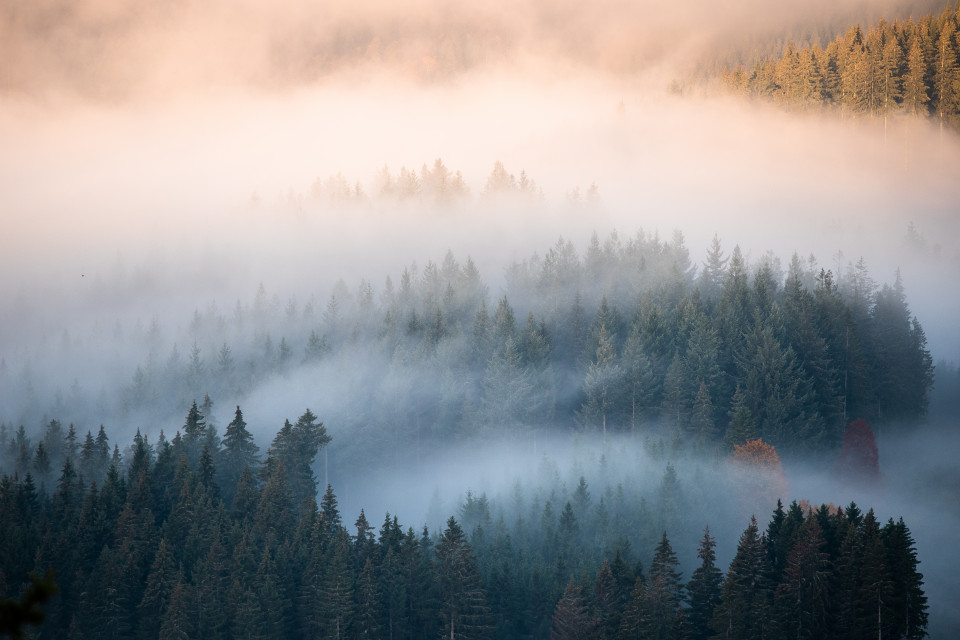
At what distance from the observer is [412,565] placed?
72062mm

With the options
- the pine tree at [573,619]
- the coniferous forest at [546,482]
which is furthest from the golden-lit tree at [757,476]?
the pine tree at [573,619]

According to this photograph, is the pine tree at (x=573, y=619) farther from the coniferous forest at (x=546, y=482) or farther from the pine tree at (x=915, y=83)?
the pine tree at (x=915, y=83)

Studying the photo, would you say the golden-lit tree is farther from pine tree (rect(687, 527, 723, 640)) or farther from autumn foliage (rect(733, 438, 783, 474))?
pine tree (rect(687, 527, 723, 640))

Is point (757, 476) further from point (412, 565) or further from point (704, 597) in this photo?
point (412, 565)

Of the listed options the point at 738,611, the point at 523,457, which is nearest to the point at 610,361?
the point at 523,457

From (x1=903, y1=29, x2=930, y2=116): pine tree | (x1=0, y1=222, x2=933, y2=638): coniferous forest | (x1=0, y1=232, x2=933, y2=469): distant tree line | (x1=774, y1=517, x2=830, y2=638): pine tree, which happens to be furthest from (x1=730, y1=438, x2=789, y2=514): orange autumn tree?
(x1=903, y1=29, x2=930, y2=116): pine tree

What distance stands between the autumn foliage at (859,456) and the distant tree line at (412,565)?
9.56 meters

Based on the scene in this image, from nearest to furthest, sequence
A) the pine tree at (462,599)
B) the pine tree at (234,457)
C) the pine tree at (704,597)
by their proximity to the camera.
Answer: the pine tree at (704,597) < the pine tree at (462,599) < the pine tree at (234,457)

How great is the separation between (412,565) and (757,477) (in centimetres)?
2809

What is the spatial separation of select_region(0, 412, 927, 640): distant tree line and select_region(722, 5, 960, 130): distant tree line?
11692cm

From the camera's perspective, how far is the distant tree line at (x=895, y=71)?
566 feet

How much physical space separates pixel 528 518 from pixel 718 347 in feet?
91.7

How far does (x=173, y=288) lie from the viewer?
7677 inches

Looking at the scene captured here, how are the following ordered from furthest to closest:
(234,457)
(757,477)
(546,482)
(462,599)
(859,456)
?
1. (234,457)
2. (859,456)
3. (546,482)
4. (757,477)
5. (462,599)
